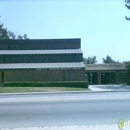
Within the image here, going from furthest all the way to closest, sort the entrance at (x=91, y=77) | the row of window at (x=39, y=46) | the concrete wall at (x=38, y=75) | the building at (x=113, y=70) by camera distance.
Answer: the entrance at (x=91, y=77) → the row of window at (x=39, y=46) → the building at (x=113, y=70) → the concrete wall at (x=38, y=75)

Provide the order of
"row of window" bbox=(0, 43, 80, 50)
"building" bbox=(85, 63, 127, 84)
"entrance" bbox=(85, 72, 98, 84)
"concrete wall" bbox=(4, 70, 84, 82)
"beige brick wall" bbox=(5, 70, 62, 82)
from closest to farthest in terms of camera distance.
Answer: "concrete wall" bbox=(4, 70, 84, 82), "beige brick wall" bbox=(5, 70, 62, 82), "building" bbox=(85, 63, 127, 84), "row of window" bbox=(0, 43, 80, 50), "entrance" bbox=(85, 72, 98, 84)

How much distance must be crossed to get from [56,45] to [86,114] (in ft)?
118

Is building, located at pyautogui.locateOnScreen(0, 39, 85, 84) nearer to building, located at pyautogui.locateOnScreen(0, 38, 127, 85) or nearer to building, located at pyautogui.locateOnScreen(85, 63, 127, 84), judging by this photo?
building, located at pyautogui.locateOnScreen(0, 38, 127, 85)

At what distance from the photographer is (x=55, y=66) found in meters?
37.9

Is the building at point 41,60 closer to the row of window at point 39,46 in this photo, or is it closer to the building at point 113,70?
the row of window at point 39,46

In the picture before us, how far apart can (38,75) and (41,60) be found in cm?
394

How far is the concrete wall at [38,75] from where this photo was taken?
125 feet

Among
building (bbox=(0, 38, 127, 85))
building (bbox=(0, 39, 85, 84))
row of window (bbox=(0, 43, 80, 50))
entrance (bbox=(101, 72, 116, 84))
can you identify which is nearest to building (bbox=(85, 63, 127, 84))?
building (bbox=(0, 38, 127, 85))

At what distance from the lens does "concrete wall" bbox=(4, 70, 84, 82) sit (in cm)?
3803

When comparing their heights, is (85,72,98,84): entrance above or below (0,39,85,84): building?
below

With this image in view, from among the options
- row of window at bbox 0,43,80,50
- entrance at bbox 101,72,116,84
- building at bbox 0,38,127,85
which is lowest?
entrance at bbox 101,72,116,84

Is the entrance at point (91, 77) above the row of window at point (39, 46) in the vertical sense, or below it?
below

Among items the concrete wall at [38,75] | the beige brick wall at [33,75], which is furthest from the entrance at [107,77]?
the beige brick wall at [33,75]

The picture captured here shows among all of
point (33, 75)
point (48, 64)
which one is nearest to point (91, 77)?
point (48, 64)
